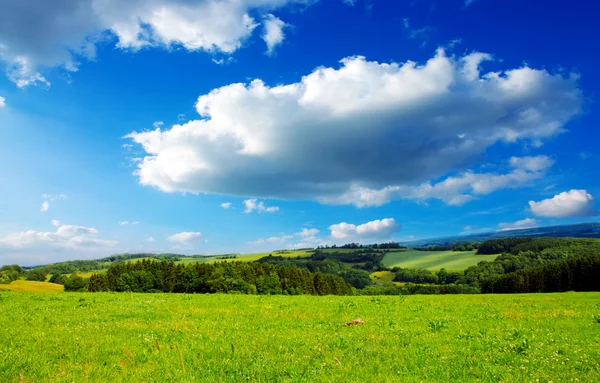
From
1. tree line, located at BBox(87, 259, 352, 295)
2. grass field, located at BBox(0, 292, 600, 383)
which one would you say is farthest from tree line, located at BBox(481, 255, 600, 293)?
grass field, located at BBox(0, 292, 600, 383)

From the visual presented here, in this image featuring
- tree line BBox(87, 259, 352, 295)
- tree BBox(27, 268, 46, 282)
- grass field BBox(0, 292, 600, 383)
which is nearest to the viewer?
grass field BBox(0, 292, 600, 383)

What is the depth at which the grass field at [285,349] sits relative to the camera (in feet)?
29.4

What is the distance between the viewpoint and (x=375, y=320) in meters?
18.7

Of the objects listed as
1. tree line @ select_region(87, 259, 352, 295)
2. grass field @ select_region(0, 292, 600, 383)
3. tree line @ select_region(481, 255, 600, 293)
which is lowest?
tree line @ select_region(481, 255, 600, 293)

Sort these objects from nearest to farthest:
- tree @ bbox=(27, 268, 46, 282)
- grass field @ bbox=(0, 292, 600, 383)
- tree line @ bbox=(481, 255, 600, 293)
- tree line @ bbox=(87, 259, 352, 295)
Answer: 1. grass field @ bbox=(0, 292, 600, 383)
2. tree line @ bbox=(87, 259, 352, 295)
3. tree line @ bbox=(481, 255, 600, 293)
4. tree @ bbox=(27, 268, 46, 282)

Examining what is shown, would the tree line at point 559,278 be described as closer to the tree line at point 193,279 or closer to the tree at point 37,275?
the tree line at point 193,279

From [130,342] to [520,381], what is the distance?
12.2 m

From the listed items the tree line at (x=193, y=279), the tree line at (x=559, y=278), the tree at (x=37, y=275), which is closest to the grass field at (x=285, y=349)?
the tree line at (x=193, y=279)

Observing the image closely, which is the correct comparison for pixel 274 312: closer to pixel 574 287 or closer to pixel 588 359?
pixel 588 359

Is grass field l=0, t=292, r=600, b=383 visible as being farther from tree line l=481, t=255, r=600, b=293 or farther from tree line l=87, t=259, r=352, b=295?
tree line l=481, t=255, r=600, b=293

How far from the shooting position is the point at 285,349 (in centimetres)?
1148

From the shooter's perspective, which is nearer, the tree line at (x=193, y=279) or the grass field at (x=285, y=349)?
the grass field at (x=285, y=349)

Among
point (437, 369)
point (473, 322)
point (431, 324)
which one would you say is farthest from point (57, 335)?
point (473, 322)

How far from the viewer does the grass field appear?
8.97 metres
